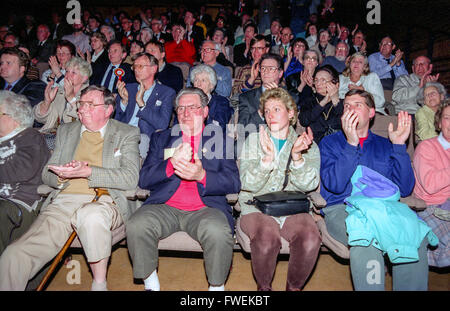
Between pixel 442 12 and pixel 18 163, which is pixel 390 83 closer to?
pixel 442 12

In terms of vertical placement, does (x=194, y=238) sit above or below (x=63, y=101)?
below

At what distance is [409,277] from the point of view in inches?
69.7

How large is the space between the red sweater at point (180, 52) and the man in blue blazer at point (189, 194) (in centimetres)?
321

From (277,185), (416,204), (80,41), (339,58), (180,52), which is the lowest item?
(416,204)

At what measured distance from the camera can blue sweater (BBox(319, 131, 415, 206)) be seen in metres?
2.00

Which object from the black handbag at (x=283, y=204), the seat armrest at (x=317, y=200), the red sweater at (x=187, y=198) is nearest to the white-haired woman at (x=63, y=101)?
the red sweater at (x=187, y=198)

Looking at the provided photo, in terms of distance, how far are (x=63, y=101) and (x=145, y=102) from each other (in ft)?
2.62

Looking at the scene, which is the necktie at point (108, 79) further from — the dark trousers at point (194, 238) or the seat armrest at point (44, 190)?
the dark trousers at point (194, 238)

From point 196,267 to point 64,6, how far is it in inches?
405

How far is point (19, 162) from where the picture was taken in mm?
2115

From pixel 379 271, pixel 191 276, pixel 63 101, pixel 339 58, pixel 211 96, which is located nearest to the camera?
pixel 379 271

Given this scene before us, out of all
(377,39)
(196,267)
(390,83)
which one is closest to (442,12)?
(377,39)

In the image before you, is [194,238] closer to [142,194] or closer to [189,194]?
[189,194]

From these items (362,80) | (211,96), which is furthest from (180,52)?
(362,80)
